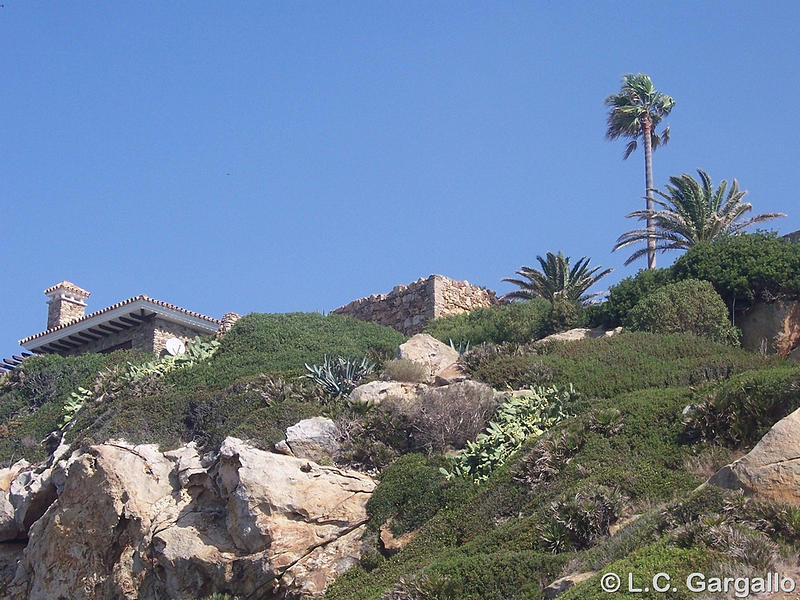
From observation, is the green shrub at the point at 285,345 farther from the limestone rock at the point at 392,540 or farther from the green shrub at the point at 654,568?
the green shrub at the point at 654,568

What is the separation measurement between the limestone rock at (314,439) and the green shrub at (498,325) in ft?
28.5

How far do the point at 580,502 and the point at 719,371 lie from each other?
24.0 feet

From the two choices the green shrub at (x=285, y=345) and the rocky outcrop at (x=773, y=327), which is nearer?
the rocky outcrop at (x=773, y=327)

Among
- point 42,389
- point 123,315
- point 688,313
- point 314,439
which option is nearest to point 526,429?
point 314,439

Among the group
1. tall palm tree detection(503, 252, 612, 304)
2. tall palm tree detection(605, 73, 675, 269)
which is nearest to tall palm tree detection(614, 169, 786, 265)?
tall palm tree detection(503, 252, 612, 304)

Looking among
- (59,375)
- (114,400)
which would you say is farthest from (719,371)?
(59,375)

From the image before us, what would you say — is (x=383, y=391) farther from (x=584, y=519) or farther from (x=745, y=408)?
(x=584, y=519)

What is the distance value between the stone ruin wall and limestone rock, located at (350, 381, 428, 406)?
10.8 m

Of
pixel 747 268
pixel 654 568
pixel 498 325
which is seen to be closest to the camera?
pixel 654 568

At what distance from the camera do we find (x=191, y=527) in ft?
64.3

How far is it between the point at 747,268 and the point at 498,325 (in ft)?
22.9

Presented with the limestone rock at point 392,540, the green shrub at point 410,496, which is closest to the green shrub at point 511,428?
the green shrub at point 410,496

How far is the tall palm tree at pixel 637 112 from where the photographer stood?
154 feet

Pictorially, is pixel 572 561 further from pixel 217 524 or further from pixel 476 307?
pixel 476 307
